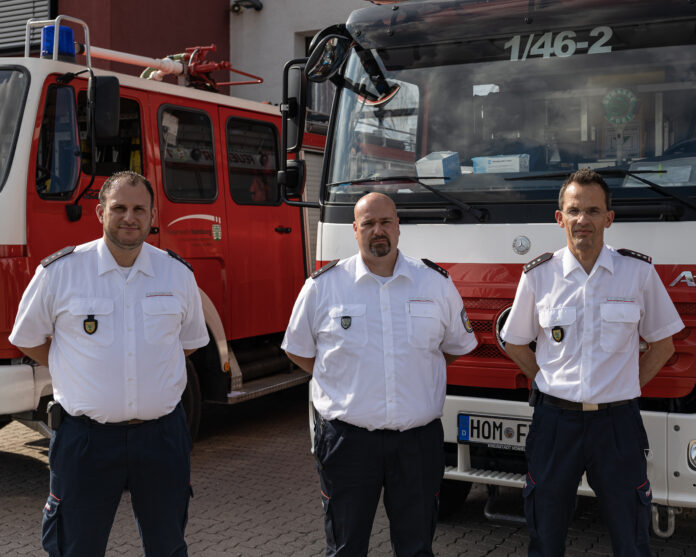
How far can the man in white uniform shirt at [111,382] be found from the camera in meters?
3.21

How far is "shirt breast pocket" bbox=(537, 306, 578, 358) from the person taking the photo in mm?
3527

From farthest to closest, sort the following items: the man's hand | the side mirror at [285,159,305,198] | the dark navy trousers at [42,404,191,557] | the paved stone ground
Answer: the side mirror at [285,159,305,198] → the paved stone ground → the man's hand → the dark navy trousers at [42,404,191,557]

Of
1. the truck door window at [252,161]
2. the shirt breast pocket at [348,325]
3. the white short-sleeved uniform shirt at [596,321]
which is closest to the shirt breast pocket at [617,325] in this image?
the white short-sleeved uniform shirt at [596,321]

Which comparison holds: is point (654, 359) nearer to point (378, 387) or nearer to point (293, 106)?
point (378, 387)

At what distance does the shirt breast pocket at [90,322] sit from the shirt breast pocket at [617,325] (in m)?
1.94

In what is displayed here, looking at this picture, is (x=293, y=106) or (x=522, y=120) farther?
(x=293, y=106)

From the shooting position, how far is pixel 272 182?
7.57 m

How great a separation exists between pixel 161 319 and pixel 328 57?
213 cm

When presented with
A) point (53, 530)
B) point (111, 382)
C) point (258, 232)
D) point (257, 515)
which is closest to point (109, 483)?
point (53, 530)

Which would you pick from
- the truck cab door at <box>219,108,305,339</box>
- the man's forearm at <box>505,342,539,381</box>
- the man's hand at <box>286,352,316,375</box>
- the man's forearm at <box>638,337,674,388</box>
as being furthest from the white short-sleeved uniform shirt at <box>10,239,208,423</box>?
the truck cab door at <box>219,108,305,339</box>

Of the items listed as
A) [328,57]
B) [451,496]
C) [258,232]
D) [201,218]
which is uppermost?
[328,57]

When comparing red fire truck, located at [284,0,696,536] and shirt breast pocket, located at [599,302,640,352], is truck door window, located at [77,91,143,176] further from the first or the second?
shirt breast pocket, located at [599,302,640,352]

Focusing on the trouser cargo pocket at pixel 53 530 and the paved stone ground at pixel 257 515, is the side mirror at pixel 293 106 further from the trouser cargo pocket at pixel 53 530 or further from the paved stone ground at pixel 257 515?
the trouser cargo pocket at pixel 53 530

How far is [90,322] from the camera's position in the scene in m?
3.25
